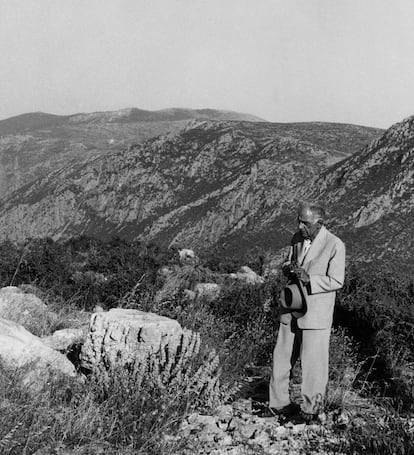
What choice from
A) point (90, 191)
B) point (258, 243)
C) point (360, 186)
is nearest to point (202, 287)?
point (258, 243)

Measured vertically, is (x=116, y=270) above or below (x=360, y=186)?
below

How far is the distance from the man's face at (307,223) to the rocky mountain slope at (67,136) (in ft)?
92.5

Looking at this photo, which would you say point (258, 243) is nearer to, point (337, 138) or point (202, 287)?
point (202, 287)

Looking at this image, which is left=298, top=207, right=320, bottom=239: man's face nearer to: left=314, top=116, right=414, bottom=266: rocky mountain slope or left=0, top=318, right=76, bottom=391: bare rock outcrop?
left=0, top=318, right=76, bottom=391: bare rock outcrop

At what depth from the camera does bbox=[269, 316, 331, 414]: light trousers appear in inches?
164

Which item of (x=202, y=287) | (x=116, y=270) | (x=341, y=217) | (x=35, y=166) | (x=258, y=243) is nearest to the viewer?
(x=202, y=287)

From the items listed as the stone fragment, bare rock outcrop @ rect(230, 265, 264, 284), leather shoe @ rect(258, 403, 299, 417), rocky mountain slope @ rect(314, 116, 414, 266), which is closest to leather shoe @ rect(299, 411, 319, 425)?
leather shoe @ rect(258, 403, 299, 417)

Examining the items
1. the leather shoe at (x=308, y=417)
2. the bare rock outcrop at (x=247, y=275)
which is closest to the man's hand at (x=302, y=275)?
the leather shoe at (x=308, y=417)

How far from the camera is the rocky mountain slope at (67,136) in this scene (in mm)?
45519

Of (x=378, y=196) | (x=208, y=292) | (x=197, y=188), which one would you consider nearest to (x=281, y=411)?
(x=208, y=292)

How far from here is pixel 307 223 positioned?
170 inches

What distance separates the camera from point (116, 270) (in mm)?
10531

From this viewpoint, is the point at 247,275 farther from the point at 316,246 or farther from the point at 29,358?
the point at 29,358

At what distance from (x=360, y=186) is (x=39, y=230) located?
13.7 meters
